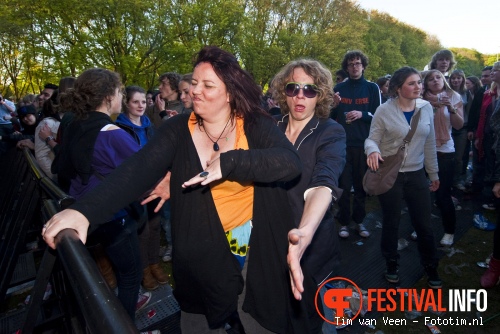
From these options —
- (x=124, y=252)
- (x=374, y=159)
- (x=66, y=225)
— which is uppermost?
(x=66, y=225)

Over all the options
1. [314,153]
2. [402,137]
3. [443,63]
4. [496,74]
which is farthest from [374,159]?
[443,63]

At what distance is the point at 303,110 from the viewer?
2525mm

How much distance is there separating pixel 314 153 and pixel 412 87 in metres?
2.02

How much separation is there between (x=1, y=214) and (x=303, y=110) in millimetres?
4199

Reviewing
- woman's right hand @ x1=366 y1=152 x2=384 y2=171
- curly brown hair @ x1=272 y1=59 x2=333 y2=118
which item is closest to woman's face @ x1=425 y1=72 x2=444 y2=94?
woman's right hand @ x1=366 y1=152 x2=384 y2=171

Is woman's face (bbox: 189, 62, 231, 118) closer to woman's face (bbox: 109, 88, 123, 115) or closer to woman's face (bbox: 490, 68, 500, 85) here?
woman's face (bbox: 109, 88, 123, 115)

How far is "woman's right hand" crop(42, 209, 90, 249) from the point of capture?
1.29 metres

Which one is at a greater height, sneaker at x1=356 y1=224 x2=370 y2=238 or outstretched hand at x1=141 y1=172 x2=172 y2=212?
outstretched hand at x1=141 y1=172 x2=172 y2=212

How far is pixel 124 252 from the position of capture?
8.65 feet

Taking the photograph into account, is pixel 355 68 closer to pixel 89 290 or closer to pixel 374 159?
pixel 374 159

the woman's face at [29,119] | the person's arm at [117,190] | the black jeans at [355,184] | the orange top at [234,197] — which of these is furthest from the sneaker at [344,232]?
the woman's face at [29,119]

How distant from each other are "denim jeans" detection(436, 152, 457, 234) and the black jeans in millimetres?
1117

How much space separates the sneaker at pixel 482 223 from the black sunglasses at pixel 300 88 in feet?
15.4

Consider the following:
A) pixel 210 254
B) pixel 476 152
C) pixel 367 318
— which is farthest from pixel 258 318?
pixel 476 152
